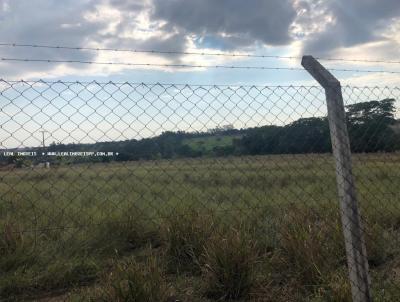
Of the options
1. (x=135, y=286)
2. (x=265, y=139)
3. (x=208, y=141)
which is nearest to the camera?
(x=135, y=286)

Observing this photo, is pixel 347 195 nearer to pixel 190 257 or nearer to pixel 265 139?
pixel 265 139

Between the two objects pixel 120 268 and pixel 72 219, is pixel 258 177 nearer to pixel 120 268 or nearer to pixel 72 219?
pixel 72 219

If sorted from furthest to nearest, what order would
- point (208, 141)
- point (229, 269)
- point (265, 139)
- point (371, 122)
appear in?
1. point (371, 122)
2. point (229, 269)
3. point (265, 139)
4. point (208, 141)

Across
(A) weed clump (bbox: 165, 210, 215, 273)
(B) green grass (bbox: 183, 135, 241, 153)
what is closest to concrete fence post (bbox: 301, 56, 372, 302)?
(B) green grass (bbox: 183, 135, 241, 153)

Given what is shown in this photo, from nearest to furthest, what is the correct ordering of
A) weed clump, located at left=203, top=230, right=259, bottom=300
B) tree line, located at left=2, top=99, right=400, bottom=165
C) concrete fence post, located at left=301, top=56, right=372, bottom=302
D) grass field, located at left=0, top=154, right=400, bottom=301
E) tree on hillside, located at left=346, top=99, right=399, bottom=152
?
concrete fence post, located at left=301, top=56, right=372, bottom=302
tree line, located at left=2, top=99, right=400, bottom=165
grass field, located at left=0, top=154, right=400, bottom=301
weed clump, located at left=203, top=230, right=259, bottom=300
tree on hillside, located at left=346, top=99, right=399, bottom=152

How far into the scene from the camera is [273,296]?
13.0ft

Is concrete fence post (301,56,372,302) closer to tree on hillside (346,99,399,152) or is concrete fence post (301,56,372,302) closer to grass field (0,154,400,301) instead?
grass field (0,154,400,301)

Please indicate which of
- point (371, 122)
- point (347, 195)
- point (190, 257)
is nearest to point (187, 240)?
point (190, 257)

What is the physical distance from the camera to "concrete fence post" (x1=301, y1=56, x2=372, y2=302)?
3010 mm

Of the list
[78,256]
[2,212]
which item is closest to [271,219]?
[78,256]

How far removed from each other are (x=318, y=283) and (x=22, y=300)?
2924mm

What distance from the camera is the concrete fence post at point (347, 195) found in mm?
3010

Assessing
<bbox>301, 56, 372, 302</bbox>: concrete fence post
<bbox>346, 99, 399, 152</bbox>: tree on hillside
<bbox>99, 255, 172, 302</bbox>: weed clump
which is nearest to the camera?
<bbox>301, 56, 372, 302</bbox>: concrete fence post

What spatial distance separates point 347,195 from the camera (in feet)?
9.92
